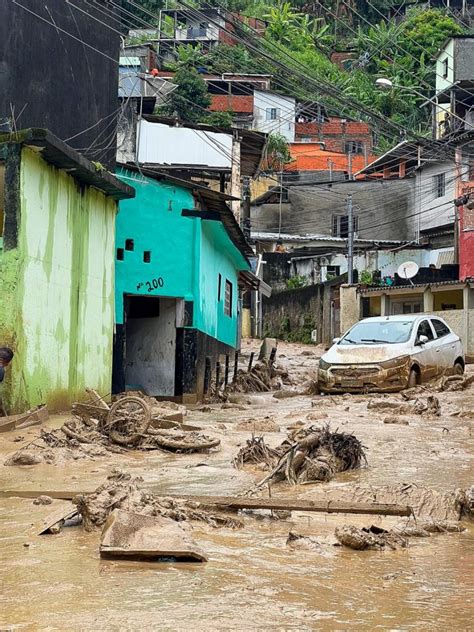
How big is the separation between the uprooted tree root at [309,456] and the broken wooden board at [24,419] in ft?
10.4

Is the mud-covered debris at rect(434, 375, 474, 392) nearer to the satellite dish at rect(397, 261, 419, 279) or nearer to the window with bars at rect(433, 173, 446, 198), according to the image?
the satellite dish at rect(397, 261, 419, 279)

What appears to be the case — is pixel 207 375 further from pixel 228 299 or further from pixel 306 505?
pixel 306 505

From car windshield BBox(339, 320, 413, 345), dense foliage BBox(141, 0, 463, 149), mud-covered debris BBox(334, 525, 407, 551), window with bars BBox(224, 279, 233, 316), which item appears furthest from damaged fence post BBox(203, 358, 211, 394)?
dense foliage BBox(141, 0, 463, 149)

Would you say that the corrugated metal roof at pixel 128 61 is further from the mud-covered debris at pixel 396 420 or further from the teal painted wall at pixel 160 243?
the mud-covered debris at pixel 396 420

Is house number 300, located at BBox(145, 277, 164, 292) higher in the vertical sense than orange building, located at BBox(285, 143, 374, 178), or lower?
lower

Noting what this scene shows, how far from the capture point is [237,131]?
32.2 metres

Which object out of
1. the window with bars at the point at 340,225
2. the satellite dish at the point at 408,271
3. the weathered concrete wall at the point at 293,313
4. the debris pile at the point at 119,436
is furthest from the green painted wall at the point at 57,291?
the window with bars at the point at 340,225

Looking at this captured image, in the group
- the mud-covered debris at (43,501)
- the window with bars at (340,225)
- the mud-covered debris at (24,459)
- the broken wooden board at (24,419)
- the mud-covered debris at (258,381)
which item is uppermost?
the window with bars at (340,225)

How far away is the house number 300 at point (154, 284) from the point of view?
1920 cm

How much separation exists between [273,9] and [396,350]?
5495 cm

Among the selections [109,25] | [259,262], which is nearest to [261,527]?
[109,25]

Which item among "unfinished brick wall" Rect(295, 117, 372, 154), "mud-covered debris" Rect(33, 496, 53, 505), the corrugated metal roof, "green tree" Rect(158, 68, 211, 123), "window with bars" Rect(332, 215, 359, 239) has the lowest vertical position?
"mud-covered debris" Rect(33, 496, 53, 505)

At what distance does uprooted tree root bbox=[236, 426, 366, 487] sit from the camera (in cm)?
774

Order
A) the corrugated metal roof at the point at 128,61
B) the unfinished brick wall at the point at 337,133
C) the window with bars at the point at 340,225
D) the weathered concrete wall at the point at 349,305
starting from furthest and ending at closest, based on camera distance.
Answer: the unfinished brick wall at the point at 337,133 < the window with bars at the point at 340,225 < the weathered concrete wall at the point at 349,305 < the corrugated metal roof at the point at 128,61
